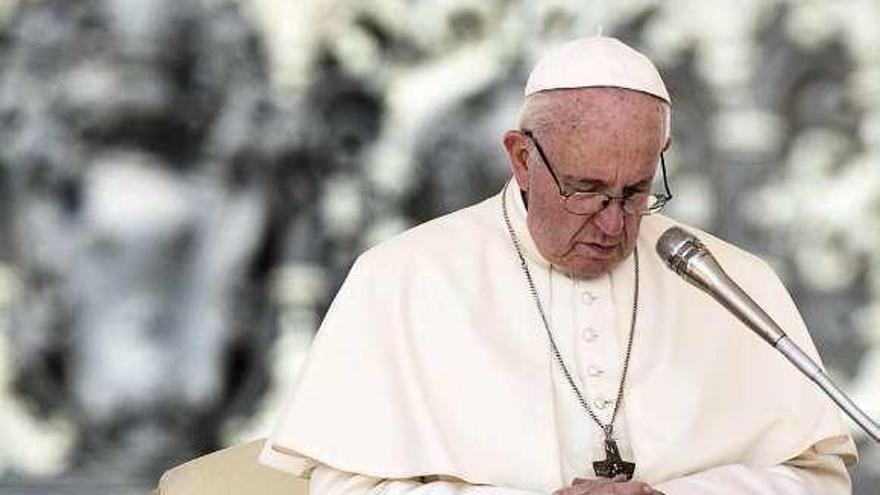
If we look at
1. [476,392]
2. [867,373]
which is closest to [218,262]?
[867,373]

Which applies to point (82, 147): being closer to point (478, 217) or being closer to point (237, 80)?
point (237, 80)

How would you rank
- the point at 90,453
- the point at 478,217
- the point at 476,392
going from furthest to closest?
the point at 90,453 → the point at 478,217 → the point at 476,392

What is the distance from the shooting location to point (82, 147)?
21.9ft

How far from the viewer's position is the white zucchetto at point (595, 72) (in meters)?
4.40

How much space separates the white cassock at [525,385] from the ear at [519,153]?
18 centimetres

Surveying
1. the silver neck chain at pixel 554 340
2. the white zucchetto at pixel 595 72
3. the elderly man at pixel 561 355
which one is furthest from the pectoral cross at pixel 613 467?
the white zucchetto at pixel 595 72

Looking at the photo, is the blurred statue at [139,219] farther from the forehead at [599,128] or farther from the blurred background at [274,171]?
the forehead at [599,128]

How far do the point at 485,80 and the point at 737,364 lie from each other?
2.34 meters

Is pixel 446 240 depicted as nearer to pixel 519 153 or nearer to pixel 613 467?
pixel 519 153

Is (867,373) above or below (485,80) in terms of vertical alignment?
below

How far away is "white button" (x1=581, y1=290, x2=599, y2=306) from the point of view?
456 centimetres

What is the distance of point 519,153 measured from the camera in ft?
14.5

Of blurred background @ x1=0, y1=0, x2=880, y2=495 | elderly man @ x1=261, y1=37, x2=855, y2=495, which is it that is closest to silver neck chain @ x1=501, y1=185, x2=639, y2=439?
elderly man @ x1=261, y1=37, x2=855, y2=495

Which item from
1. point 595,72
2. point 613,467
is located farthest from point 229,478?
point 595,72
